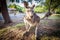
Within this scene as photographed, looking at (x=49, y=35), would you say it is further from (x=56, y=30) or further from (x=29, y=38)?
(x=29, y=38)

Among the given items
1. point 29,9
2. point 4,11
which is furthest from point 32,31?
point 4,11

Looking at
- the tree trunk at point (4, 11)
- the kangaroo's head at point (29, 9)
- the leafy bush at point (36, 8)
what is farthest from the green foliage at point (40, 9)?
the tree trunk at point (4, 11)

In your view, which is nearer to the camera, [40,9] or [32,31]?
[32,31]

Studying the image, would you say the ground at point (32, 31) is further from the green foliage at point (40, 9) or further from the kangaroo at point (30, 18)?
the green foliage at point (40, 9)

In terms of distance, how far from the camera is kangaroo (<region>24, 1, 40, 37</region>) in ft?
7.06

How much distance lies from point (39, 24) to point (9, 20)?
548 mm

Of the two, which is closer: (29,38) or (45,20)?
(29,38)

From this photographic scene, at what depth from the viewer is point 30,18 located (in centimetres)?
219

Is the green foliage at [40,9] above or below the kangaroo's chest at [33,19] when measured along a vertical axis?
above

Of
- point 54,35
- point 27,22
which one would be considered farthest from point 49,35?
point 27,22

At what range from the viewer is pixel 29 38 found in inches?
83.1

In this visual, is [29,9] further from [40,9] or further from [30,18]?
[40,9]

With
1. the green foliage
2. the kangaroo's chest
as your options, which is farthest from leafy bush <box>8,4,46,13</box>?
the kangaroo's chest

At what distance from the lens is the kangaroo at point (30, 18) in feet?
7.06
